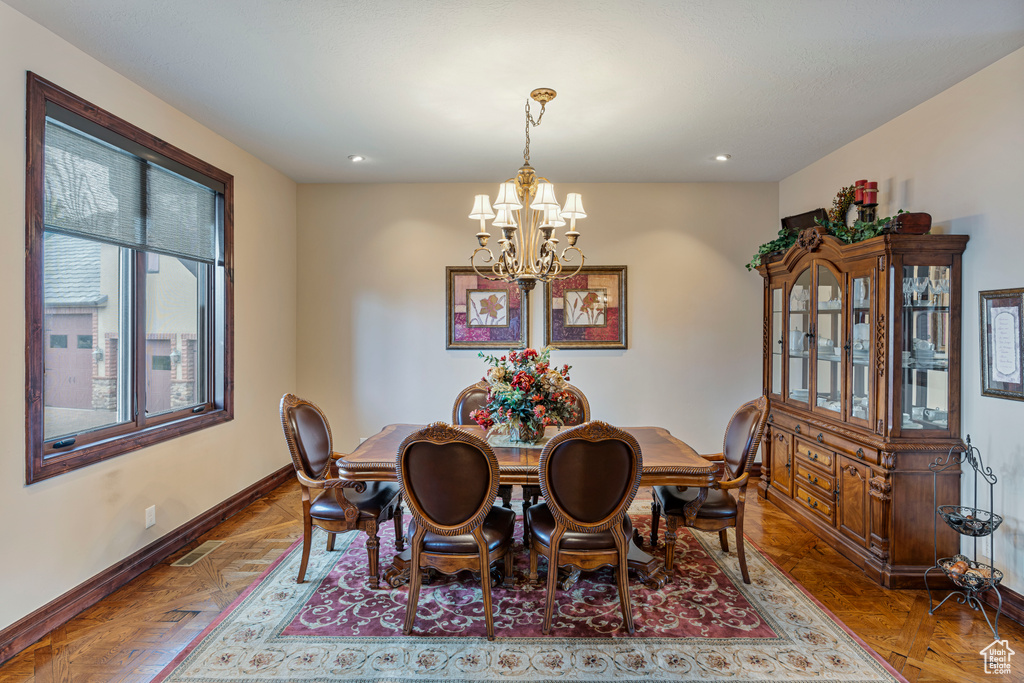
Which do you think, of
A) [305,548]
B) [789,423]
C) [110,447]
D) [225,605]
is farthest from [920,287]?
[110,447]

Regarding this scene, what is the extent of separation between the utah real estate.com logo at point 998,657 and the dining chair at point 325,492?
268 cm

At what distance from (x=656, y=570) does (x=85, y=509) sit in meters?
2.98

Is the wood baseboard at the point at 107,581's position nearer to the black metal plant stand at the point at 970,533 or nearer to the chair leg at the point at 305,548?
the chair leg at the point at 305,548

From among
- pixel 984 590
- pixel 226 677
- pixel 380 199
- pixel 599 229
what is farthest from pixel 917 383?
pixel 380 199

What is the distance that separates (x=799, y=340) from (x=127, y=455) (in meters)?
4.47

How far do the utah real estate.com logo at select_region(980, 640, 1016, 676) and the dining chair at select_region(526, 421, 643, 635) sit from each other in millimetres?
1445

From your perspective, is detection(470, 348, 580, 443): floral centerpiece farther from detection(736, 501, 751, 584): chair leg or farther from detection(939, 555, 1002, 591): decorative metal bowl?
detection(939, 555, 1002, 591): decorative metal bowl

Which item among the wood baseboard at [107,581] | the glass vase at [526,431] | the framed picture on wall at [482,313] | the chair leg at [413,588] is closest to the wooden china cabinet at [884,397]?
the glass vase at [526,431]

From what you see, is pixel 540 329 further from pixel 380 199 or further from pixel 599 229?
pixel 380 199

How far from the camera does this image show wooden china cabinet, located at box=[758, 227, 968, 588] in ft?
9.09

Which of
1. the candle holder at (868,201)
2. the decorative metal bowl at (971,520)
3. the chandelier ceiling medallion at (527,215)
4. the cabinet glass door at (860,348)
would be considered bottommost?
the decorative metal bowl at (971,520)

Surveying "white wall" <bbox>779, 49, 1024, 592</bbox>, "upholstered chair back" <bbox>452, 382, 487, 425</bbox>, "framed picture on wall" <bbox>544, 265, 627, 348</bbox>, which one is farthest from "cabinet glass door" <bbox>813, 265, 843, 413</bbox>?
"upholstered chair back" <bbox>452, 382, 487, 425</bbox>

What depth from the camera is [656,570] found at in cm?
281

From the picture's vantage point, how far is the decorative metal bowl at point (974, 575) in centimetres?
240
